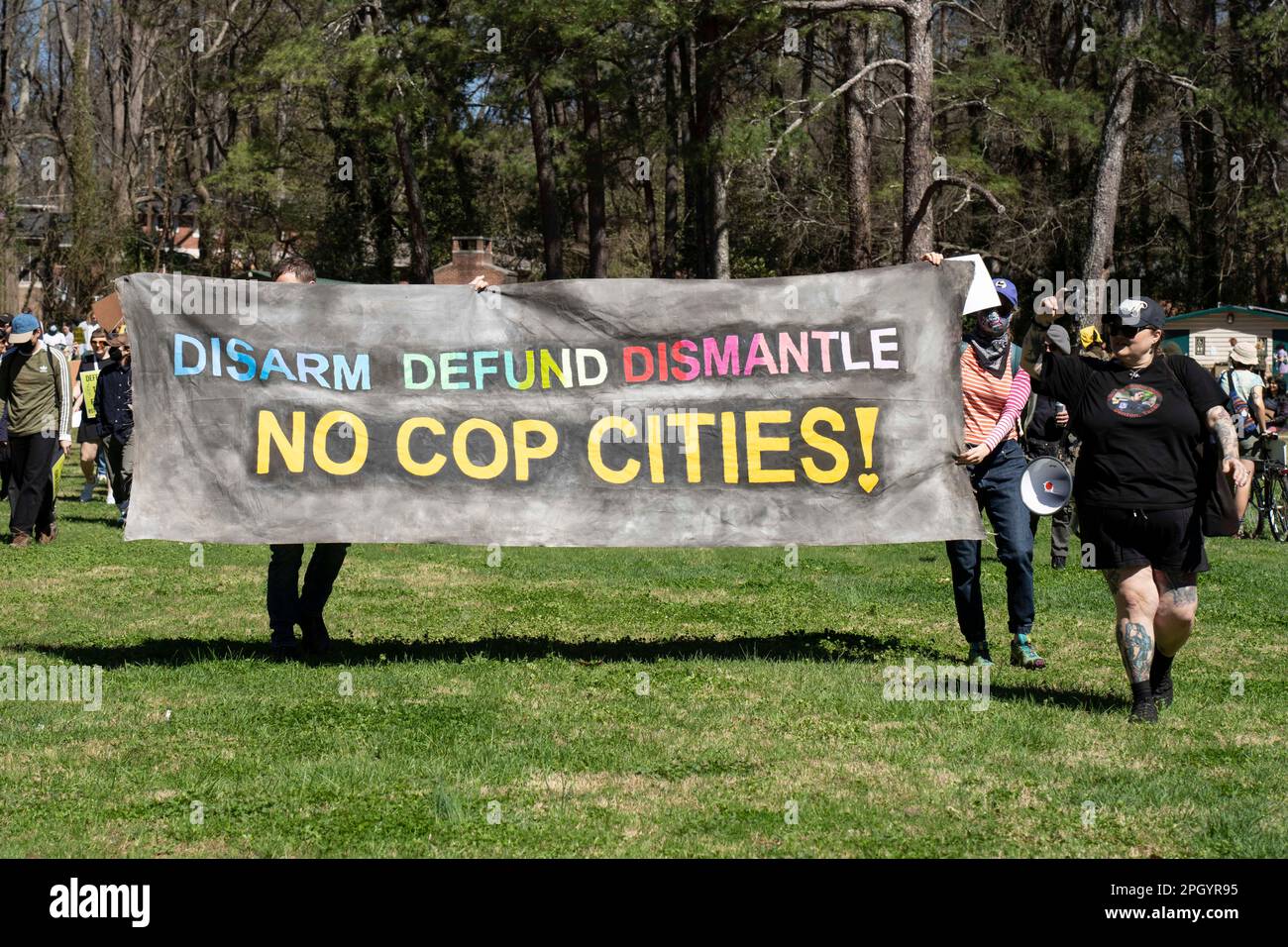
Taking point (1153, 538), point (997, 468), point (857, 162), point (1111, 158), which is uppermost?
point (857, 162)

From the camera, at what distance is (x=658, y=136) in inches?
1083

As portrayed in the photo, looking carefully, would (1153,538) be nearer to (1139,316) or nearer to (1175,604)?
(1175,604)

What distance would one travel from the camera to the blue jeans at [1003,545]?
29.8ft

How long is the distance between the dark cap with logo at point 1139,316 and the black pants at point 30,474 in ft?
36.4

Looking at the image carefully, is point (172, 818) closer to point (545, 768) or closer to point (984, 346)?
point (545, 768)

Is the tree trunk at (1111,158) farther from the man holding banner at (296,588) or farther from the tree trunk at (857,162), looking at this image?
the man holding banner at (296,588)

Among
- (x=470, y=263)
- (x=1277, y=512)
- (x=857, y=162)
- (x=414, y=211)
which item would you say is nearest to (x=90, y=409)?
(x=1277, y=512)

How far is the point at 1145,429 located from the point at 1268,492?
11.9 metres

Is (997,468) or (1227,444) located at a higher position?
(1227,444)

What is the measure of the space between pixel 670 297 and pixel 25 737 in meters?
4.05

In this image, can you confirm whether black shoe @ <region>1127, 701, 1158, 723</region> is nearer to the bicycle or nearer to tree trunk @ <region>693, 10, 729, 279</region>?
the bicycle

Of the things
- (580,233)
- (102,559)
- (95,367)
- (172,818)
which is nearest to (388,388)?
(172,818)

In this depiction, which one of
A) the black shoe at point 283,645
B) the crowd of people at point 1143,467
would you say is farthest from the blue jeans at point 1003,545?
the black shoe at point 283,645

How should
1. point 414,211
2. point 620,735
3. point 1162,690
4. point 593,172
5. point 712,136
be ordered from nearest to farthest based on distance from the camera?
point 620,735
point 1162,690
point 712,136
point 593,172
point 414,211
